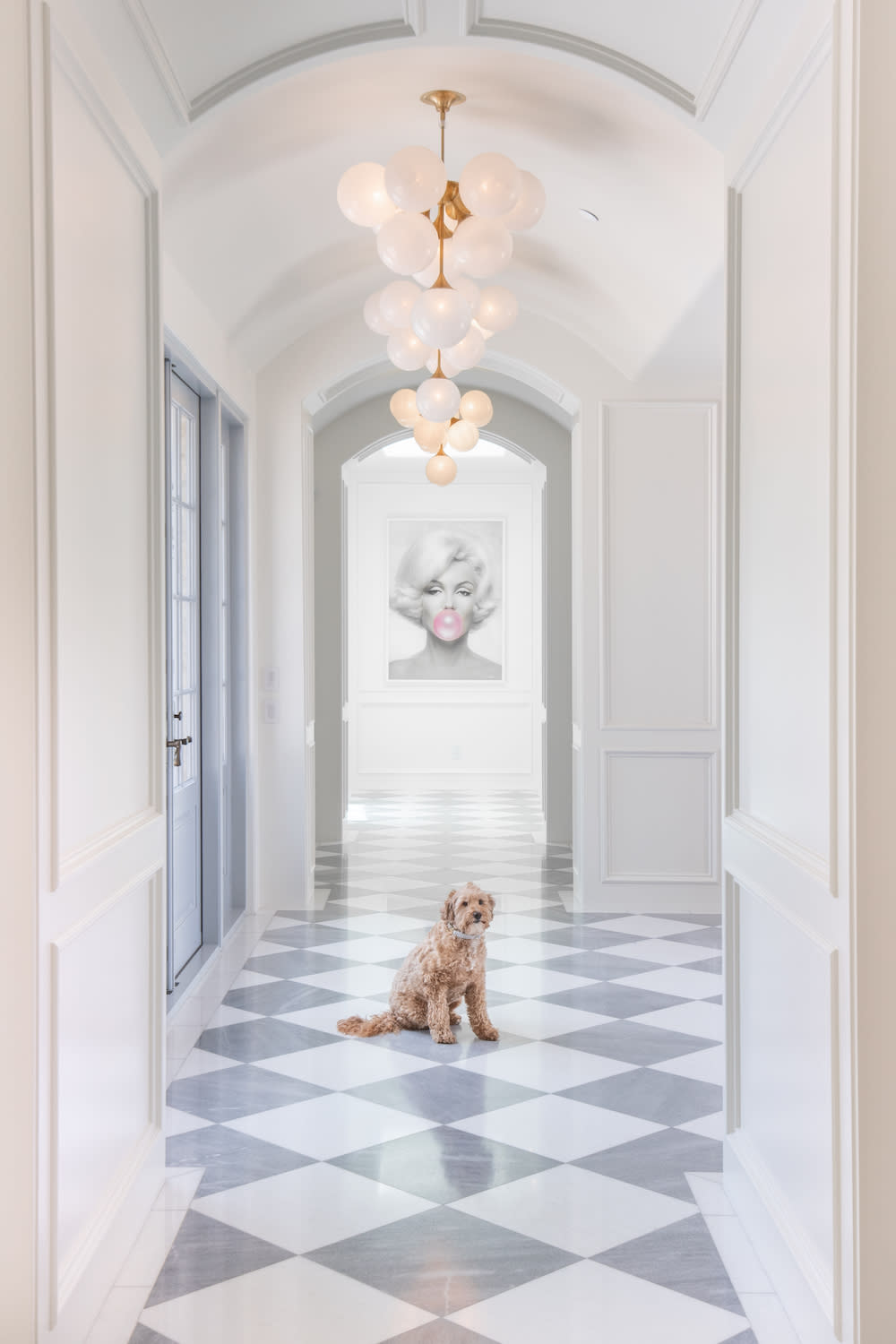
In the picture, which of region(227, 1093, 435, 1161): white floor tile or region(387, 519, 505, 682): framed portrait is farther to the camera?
region(387, 519, 505, 682): framed portrait

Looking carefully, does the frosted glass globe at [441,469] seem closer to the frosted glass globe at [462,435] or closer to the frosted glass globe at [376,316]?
the frosted glass globe at [462,435]

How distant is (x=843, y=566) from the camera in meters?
1.89

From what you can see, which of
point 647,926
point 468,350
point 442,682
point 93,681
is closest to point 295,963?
point 647,926

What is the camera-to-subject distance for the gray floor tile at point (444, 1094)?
334cm

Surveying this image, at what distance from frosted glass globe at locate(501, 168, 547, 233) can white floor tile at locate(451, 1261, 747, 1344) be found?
9.49 ft

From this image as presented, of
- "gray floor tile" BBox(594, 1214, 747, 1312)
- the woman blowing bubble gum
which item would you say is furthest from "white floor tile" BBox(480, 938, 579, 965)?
the woman blowing bubble gum

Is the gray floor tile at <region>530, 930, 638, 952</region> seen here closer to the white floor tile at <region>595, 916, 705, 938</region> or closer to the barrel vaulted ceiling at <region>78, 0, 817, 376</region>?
the white floor tile at <region>595, 916, 705, 938</region>

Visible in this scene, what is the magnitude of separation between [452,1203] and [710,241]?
10.1 feet

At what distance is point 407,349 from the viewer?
165 inches

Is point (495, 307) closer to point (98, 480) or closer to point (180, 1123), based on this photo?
point (98, 480)

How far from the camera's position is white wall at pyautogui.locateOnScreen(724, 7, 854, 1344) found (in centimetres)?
196
